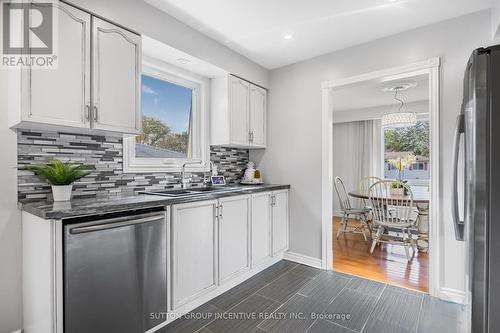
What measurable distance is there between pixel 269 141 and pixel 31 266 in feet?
8.99

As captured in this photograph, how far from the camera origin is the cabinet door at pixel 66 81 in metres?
1.60

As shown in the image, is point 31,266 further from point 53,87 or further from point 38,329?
point 53,87

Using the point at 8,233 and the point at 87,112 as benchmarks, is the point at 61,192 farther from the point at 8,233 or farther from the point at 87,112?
the point at 87,112

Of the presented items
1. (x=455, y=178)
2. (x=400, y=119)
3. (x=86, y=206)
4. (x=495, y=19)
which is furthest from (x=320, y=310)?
(x=400, y=119)

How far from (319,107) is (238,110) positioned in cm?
98

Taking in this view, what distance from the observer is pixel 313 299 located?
93.4 inches

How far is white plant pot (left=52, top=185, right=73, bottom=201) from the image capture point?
1.75 m

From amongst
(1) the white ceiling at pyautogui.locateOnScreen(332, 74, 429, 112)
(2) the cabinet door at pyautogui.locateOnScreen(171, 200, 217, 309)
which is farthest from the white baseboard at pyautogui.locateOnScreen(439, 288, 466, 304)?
(1) the white ceiling at pyautogui.locateOnScreen(332, 74, 429, 112)

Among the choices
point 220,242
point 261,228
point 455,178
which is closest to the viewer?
point 455,178

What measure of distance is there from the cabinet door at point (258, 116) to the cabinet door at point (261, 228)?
80cm

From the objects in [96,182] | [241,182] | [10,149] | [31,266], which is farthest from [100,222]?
[241,182]

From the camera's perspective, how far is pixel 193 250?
2154 mm

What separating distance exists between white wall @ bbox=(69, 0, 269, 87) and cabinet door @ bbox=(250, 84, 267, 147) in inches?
11.2

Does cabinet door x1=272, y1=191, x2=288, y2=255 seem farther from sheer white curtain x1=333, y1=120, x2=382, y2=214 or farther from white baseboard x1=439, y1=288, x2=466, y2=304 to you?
sheer white curtain x1=333, y1=120, x2=382, y2=214
